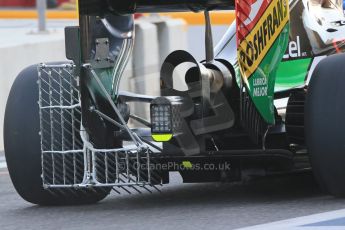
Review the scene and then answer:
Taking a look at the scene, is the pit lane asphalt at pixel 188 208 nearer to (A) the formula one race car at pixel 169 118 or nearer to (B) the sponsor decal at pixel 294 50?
(A) the formula one race car at pixel 169 118

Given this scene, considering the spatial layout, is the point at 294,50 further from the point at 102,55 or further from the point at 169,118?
the point at 102,55

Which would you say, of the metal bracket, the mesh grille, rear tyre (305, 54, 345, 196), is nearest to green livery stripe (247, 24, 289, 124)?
rear tyre (305, 54, 345, 196)

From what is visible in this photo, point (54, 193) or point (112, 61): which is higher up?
point (112, 61)

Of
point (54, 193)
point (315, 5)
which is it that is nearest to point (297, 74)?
point (315, 5)

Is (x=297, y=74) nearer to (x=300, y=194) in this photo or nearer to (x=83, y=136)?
(x=300, y=194)

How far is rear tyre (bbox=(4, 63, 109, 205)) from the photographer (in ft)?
23.8

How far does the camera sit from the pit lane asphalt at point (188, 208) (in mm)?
6559

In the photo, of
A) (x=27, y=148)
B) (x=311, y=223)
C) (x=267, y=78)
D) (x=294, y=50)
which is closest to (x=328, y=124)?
(x=267, y=78)

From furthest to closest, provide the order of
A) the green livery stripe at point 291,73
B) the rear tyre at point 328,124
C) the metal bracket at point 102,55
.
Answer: the green livery stripe at point 291,73
the metal bracket at point 102,55
the rear tyre at point 328,124

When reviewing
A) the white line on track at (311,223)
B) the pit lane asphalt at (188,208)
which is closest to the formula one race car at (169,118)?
the pit lane asphalt at (188,208)

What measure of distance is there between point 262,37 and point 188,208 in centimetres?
119

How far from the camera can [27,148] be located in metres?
7.24

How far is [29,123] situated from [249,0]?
1.65m

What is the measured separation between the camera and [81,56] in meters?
7.04
